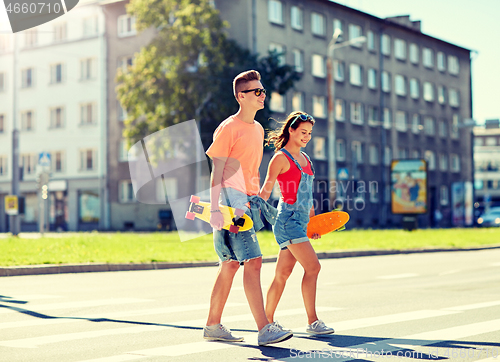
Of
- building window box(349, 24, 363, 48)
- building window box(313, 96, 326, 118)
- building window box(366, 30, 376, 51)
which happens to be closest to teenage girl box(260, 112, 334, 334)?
building window box(313, 96, 326, 118)

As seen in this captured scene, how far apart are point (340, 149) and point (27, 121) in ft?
69.4

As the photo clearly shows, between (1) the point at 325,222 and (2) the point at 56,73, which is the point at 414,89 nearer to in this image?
(2) the point at 56,73

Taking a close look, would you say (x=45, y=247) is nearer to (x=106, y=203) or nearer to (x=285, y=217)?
(x=285, y=217)

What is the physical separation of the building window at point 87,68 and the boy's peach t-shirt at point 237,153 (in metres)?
43.2

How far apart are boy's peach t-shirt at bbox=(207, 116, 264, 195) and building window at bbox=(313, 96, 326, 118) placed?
41.5 m

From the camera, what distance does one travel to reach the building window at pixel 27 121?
50.6 meters

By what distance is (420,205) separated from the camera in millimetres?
31078

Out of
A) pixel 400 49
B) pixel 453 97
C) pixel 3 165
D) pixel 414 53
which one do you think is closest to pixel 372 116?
pixel 400 49

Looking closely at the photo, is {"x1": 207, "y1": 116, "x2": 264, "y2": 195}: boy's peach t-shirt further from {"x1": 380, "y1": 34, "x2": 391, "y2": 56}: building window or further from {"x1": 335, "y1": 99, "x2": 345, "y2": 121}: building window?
{"x1": 380, "y1": 34, "x2": 391, "y2": 56}: building window

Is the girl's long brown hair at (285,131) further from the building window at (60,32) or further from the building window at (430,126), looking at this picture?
the building window at (430,126)

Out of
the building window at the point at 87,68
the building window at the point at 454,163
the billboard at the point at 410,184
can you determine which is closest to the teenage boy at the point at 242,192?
the billboard at the point at 410,184

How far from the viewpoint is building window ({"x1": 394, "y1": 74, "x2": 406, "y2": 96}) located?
5532 centimetres

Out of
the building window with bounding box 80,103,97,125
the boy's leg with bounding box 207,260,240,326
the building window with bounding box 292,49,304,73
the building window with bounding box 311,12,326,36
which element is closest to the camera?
the boy's leg with bounding box 207,260,240,326

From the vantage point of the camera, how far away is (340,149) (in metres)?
49.8
